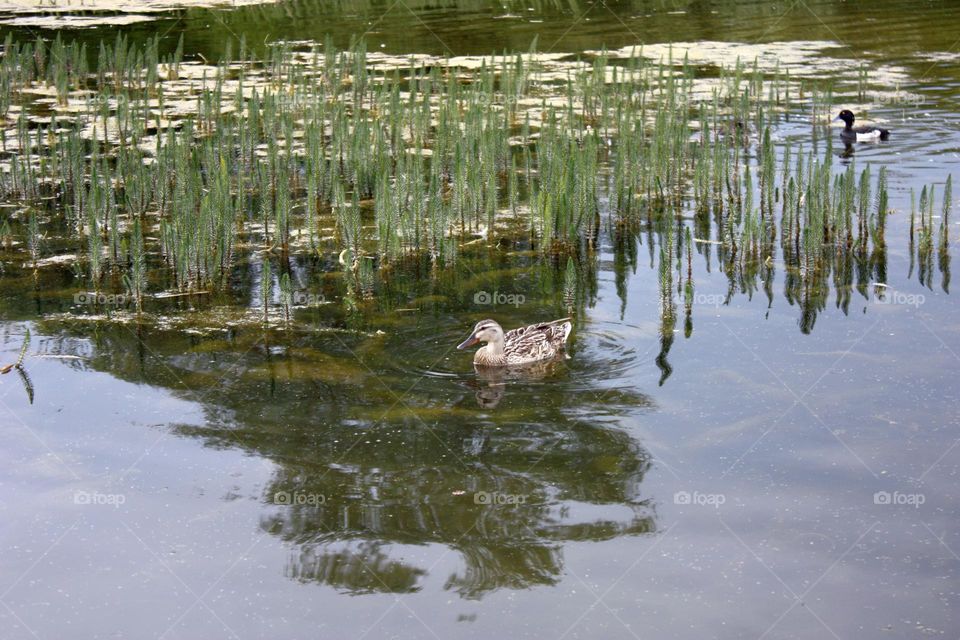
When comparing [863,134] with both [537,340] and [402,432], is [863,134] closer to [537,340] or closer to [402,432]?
[537,340]

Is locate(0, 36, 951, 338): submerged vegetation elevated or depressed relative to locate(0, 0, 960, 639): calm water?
elevated

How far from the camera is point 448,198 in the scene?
38.7 ft

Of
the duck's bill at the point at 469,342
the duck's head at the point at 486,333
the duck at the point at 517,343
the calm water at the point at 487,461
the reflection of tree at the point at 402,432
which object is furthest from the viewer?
the duck's bill at the point at 469,342

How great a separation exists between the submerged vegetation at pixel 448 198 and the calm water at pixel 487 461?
0.24 metres

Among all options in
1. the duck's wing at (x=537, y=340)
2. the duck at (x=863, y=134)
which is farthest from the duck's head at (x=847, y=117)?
the duck's wing at (x=537, y=340)

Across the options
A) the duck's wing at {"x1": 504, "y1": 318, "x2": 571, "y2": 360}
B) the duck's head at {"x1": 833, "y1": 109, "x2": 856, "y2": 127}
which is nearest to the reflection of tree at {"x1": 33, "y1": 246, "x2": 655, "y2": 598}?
the duck's wing at {"x1": 504, "y1": 318, "x2": 571, "y2": 360}

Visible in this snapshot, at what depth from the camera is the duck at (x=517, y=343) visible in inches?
320

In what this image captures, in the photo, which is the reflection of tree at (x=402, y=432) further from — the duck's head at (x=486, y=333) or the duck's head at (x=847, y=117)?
the duck's head at (x=847, y=117)

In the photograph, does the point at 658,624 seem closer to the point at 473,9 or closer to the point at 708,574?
the point at 708,574

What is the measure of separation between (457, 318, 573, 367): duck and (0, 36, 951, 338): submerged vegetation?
721 millimetres

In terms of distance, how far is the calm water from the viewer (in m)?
5.56

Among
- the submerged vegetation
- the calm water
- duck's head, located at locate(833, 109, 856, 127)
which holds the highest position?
duck's head, located at locate(833, 109, 856, 127)

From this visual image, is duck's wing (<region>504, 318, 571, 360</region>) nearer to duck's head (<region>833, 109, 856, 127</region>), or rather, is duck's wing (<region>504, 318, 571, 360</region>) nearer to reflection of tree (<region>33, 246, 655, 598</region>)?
reflection of tree (<region>33, 246, 655, 598</region>)

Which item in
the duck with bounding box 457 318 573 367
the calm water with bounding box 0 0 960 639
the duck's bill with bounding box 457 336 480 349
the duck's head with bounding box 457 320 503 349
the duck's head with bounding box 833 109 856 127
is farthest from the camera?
the duck's head with bounding box 833 109 856 127
